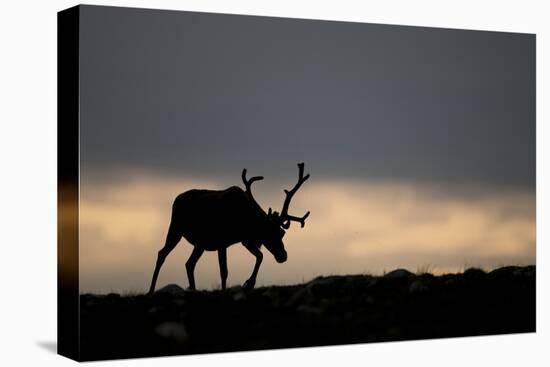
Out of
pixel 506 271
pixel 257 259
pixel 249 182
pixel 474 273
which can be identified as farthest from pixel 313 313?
pixel 506 271

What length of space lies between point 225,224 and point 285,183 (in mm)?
569

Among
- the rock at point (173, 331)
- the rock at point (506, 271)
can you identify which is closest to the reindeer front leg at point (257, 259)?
the rock at point (173, 331)

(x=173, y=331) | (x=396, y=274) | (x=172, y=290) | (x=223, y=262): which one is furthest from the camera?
(x=396, y=274)

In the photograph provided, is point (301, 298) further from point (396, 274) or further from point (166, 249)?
point (166, 249)

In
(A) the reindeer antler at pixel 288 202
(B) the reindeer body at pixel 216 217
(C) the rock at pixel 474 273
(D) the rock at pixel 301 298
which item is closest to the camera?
(B) the reindeer body at pixel 216 217

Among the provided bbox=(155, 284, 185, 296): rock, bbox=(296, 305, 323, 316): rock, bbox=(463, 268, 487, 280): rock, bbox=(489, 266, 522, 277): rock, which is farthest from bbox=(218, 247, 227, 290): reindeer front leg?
bbox=(489, 266, 522, 277): rock

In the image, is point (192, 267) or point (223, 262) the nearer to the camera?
point (192, 267)

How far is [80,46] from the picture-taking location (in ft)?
30.1

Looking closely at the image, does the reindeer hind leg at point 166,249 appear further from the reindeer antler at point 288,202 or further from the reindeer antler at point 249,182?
the reindeer antler at point 288,202

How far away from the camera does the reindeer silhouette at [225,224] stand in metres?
9.60

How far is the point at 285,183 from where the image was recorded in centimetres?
1000

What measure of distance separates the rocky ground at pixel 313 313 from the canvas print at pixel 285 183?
0.02m

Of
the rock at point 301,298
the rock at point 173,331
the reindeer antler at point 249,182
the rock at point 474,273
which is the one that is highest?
the reindeer antler at point 249,182

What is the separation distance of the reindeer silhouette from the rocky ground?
0.21 metres
